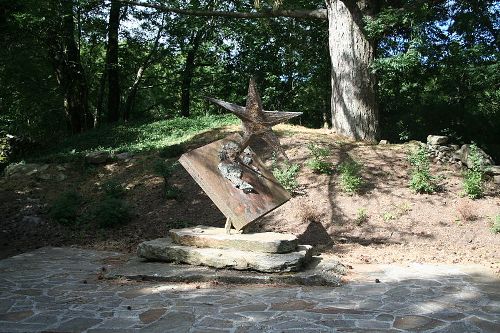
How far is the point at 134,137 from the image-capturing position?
15.0 metres

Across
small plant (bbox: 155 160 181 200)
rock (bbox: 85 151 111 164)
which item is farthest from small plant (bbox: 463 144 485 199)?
rock (bbox: 85 151 111 164)

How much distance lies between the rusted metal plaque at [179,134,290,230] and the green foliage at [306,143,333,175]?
3007mm

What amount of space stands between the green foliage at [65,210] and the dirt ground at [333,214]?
6.7 inches

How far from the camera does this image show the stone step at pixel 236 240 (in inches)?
245

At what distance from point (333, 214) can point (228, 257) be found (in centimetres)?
340

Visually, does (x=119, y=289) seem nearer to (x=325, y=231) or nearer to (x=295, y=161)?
(x=325, y=231)

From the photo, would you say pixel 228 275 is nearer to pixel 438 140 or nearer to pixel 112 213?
pixel 112 213

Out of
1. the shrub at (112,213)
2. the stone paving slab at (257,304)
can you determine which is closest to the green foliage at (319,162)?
the stone paving slab at (257,304)

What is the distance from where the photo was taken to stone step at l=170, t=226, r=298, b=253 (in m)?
6.23

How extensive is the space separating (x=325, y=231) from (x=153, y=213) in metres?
3.70

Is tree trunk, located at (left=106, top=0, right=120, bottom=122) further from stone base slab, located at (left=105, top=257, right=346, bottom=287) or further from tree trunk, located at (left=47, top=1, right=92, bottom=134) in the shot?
stone base slab, located at (left=105, top=257, right=346, bottom=287)

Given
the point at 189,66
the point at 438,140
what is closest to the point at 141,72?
the point at 189,66

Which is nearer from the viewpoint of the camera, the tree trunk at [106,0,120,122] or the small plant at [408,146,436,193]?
the small plant at [408,146,436,193]

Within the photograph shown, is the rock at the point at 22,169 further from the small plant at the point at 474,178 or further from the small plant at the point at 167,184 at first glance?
the small plant at the point at 474,178
